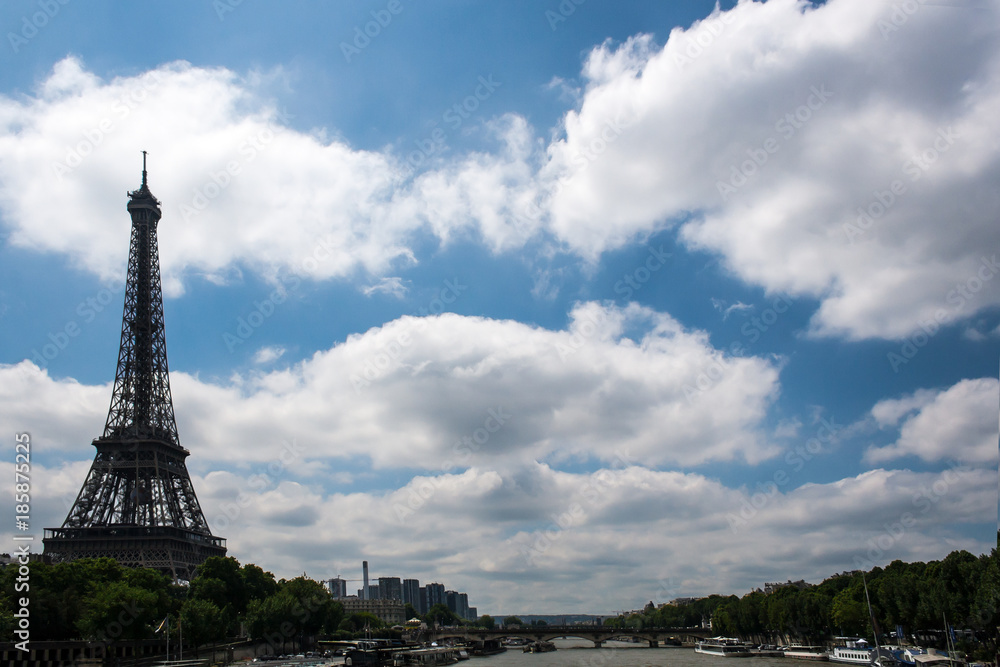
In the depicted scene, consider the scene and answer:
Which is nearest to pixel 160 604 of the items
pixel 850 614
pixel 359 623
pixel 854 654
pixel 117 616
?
pixel 117 616

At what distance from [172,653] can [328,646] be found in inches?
1397

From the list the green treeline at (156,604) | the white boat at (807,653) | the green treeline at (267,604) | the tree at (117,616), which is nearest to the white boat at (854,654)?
the white boat at (807,653)

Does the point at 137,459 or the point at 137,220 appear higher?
the point at 137,220

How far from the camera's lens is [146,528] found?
104312 millimetres

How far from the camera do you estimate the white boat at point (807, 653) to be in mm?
89756

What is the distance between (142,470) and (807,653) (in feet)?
310

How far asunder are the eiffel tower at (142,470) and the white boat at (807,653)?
8376 centimetres

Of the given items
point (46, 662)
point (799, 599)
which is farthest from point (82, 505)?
point (799, 599)

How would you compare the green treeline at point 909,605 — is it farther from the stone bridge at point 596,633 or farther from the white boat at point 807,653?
the stone bridge at point 596,633

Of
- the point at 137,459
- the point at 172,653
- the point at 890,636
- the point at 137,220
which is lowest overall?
the point at 890,636

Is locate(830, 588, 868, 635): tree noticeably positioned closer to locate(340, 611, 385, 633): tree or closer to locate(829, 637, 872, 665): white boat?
locate(829, 637, 872, 665): white boat

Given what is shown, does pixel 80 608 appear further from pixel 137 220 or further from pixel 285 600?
pixel 137 220

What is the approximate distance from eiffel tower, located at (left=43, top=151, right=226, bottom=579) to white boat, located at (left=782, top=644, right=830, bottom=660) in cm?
8376

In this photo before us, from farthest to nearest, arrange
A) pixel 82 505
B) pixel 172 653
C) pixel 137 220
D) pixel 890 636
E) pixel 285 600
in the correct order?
pixel 137 220 → pixel 82 505 → pixel 285 600 → pixel 890 636 → pixel 172 653
